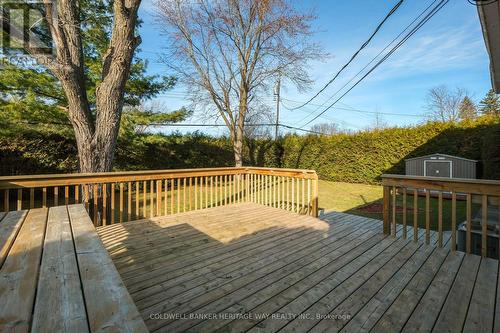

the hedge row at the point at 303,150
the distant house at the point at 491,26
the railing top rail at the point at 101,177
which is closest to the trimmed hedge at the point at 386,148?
the hedge row at the point at 303,150

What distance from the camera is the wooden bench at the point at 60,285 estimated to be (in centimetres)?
75

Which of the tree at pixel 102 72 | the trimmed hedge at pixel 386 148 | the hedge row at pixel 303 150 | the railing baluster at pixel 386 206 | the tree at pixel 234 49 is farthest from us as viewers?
the tree at pixel 234 49

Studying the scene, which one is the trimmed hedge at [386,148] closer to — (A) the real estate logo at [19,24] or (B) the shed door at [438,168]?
(B) the shed door at [438,168]

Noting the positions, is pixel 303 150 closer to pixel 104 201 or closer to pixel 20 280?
pixel 104 201

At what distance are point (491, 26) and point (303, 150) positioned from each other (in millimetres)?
10401

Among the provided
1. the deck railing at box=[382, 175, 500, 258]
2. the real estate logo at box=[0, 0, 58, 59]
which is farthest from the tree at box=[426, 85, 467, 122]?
the real estate logo at box=[0, 0, 58, 59]

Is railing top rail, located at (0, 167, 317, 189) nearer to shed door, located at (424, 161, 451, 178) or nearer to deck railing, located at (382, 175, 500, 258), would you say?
deck railing, located at (382, 175, 500, 258)

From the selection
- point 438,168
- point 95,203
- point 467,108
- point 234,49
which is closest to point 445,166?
point 438,168

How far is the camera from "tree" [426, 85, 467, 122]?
22.1m

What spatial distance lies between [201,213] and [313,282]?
287 cm

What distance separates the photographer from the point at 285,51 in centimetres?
936

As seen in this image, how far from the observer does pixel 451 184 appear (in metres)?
2.81

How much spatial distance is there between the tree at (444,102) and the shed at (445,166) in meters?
18.7

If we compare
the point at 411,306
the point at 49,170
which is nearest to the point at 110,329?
the point at 411,306
